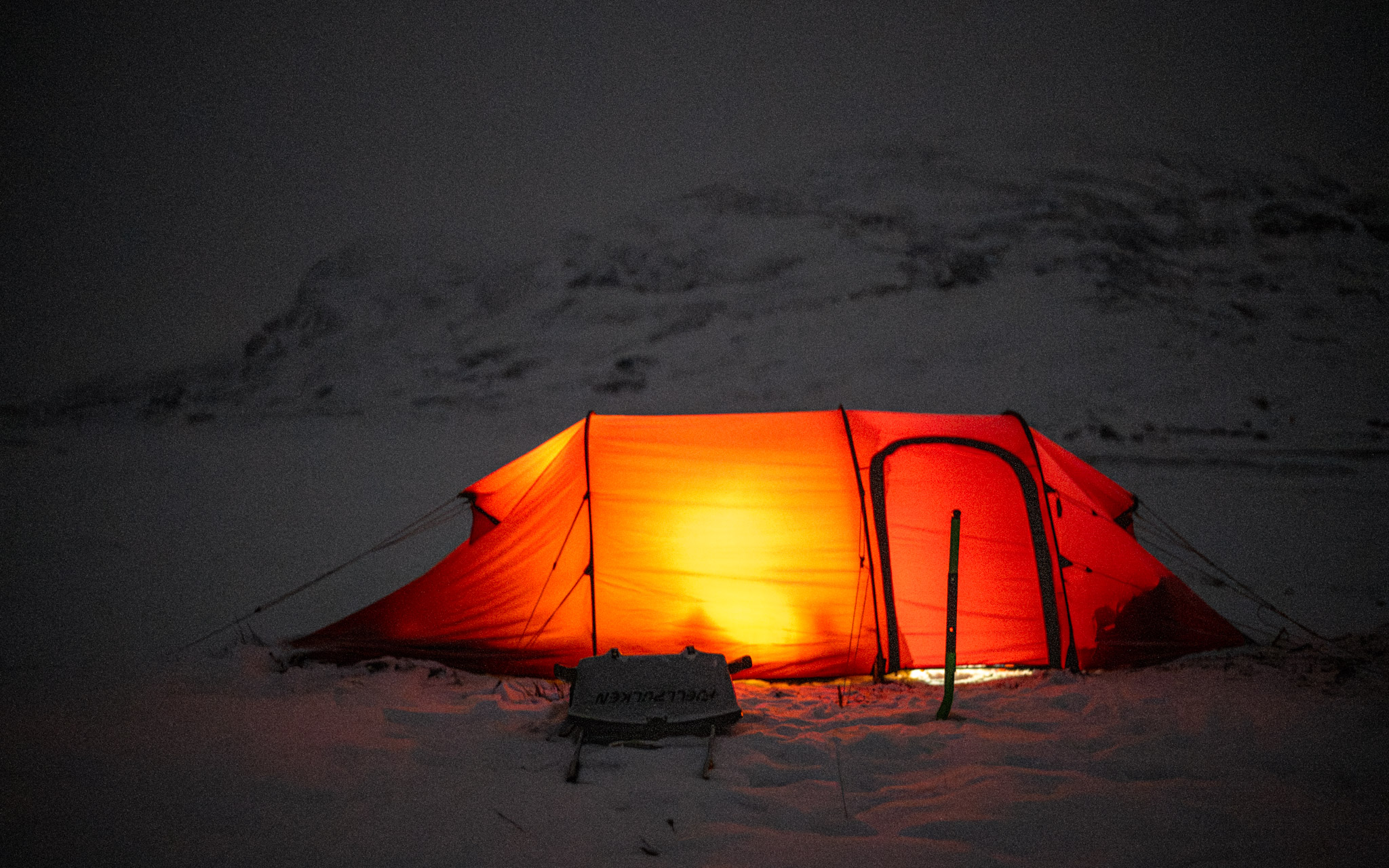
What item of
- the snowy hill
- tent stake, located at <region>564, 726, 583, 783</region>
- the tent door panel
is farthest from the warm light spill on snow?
the snowy hill

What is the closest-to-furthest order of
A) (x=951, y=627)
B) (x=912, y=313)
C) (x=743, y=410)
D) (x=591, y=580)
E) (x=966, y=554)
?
(x=951, y=627)
(x=591, y=580)
(x=966, y=554)
(x=743, y=410)
(x=912, y=313)

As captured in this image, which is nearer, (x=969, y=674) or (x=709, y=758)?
(x=709, y=758)

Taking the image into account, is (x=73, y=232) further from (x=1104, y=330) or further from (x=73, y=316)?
(x=1104, y=330)

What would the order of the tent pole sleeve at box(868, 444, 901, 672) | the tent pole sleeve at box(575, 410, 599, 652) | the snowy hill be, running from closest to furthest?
the tent pole sleeve at box(575, 410, 599, 652) < the tent pole sleeve at box(868, 444, 901, 672) < the snowy hill

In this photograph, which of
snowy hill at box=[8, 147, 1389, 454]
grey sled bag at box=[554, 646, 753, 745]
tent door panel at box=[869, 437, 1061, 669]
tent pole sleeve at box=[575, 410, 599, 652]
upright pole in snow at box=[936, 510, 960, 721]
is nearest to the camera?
grey sled bag at box=[554, 646, 753, 745]

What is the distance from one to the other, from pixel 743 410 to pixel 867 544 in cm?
1506

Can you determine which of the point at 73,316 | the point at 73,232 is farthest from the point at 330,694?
the point at 73,232

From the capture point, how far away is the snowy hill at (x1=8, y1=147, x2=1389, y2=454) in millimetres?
18688

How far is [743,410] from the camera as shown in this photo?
779 inches

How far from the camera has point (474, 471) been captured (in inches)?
501

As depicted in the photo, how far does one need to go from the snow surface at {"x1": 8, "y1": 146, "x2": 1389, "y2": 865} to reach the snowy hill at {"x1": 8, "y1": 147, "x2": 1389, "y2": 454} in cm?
18

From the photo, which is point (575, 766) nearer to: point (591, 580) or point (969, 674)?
point (591, 580)

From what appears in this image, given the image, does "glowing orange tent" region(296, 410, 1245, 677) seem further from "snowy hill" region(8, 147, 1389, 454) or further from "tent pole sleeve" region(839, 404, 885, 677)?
"snowy hill" region(8, 147, 1389, 454)

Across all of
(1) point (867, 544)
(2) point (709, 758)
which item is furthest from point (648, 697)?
(1) point (867, 544)
